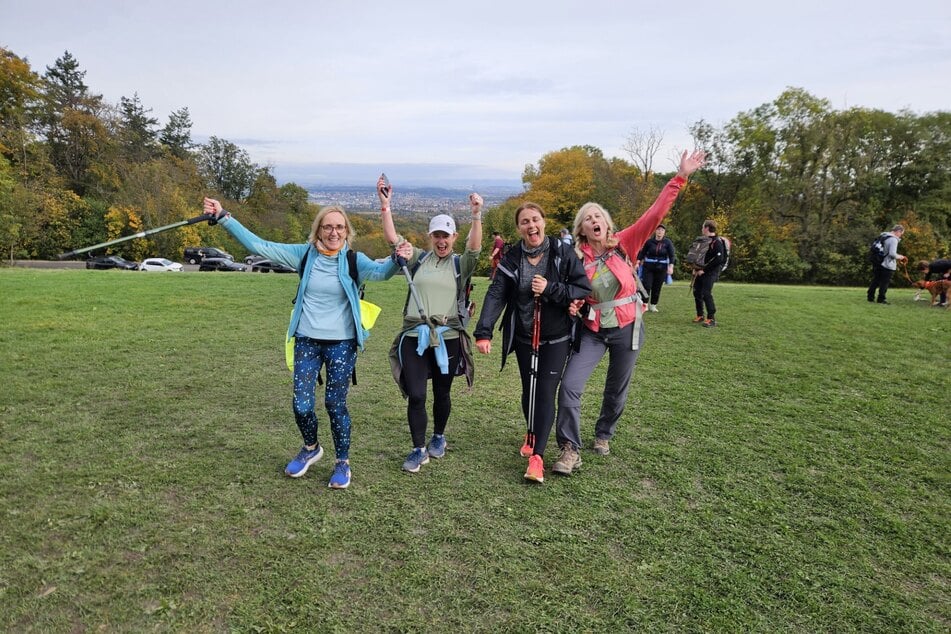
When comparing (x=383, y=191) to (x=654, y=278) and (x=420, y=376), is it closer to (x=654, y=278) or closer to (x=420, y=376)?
(x=420, y=376)

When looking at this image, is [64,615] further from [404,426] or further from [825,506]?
[825,506]

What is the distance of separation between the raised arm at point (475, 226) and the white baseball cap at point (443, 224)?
16 centimetres

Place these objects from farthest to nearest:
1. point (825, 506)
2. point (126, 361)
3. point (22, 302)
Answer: point (22, 302)
point (126, 361)
point (825, 506)

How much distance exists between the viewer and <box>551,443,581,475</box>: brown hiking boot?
14.2 ft

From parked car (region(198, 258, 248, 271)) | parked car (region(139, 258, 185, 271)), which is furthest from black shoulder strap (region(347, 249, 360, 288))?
parked car (region(198, 258, 248, 271))

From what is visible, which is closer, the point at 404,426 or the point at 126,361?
the point at 404,426

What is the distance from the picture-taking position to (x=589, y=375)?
173 inches

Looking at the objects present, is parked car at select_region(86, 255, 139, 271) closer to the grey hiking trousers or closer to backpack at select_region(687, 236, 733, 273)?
backpack at select_region(687, 236, 733, 273)

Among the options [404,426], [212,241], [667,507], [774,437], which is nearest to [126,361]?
[404,426]

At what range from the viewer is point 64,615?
8.98 ft

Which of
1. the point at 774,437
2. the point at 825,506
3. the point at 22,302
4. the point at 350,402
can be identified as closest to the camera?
the point at 825,506

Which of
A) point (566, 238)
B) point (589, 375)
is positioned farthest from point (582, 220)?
point (589, 375)

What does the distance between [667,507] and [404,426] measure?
2572mm

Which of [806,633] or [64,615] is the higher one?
[806,633]
